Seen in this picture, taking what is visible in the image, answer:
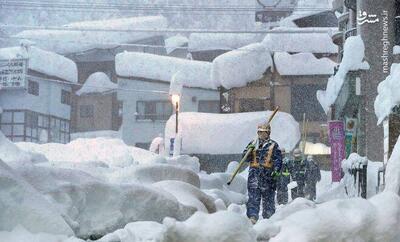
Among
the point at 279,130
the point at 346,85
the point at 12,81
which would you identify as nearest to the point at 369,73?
the point at 346,85

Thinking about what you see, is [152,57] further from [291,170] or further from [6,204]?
[6,204]

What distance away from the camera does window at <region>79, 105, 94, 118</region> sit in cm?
4412

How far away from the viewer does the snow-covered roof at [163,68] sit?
38.9 meters

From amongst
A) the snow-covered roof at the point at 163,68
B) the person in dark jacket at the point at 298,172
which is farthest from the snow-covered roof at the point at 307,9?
the person in dark jacket at the point at 298,172

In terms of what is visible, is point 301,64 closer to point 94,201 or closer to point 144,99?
point 144,99

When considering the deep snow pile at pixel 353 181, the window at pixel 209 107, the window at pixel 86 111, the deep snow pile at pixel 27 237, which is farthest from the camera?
the window at pixel 86 111

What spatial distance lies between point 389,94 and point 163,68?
29.9 metres

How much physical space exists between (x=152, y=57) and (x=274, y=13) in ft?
31.3

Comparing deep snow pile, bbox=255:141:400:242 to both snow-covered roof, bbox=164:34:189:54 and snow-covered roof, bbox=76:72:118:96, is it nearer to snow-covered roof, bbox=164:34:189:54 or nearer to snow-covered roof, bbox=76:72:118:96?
snow-covered roof, bbox=76:72:118:96

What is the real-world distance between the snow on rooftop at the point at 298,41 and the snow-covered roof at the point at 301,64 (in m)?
1.20

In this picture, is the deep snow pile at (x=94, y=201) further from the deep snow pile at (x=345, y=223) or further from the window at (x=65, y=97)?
the window at (x=65, y=97)

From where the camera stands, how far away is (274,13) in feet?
145

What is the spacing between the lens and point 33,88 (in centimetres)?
4038

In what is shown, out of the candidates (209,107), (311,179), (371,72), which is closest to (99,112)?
(209,107)
